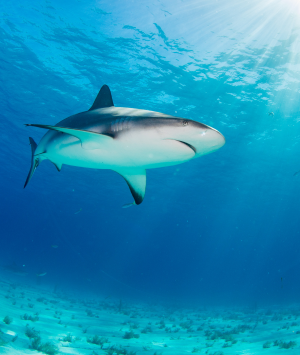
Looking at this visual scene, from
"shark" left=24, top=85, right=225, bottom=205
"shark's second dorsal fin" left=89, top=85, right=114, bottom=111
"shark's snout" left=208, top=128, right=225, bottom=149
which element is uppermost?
"shark's second dorsal fin" left=89, top=85, right=114, bottom=111

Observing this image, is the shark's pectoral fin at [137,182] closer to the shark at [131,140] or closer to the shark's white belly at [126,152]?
the shark at [131,140]

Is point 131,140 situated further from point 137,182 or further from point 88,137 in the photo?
point 137,182

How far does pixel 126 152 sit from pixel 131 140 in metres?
0.30

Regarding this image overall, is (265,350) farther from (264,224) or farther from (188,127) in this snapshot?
(264,224)

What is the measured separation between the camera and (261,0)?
409 inches

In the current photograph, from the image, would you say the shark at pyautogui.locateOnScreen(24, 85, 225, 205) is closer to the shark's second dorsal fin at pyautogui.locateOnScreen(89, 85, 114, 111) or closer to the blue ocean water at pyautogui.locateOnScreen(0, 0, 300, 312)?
the shark's second dorsal fin at pyautogui.locateOnScreen(89, 85, 114, 111)

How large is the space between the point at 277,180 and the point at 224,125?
48.0 ft

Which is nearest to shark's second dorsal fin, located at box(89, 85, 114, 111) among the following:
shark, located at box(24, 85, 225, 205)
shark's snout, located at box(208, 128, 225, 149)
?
shark, located at box(24, 85, 225, 205)

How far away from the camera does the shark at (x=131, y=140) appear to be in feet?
7.49

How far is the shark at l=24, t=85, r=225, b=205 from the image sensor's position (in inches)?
89.9

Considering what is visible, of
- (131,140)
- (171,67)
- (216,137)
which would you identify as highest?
(171,67)

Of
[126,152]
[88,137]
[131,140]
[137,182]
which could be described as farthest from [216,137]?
[137,182]

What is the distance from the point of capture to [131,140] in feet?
8.63

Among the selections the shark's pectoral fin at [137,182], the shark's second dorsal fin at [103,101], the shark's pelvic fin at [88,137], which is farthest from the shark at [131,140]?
the shark's second dorsal fin at [103,101]
